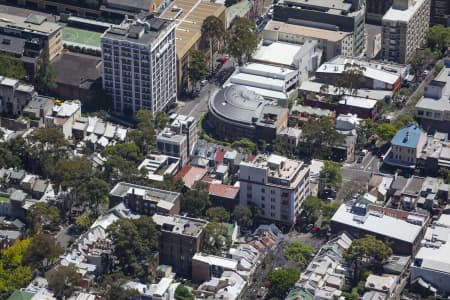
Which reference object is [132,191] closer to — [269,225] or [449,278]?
[269,225]

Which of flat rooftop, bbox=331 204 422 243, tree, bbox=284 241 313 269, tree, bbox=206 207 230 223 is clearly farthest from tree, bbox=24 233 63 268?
flat rooftop, bbox=331 204 422 243

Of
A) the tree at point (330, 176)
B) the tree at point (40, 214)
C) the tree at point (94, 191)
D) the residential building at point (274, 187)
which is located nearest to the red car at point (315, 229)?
the residential building at point (274, 187)

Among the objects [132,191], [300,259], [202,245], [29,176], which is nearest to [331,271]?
[300,259]

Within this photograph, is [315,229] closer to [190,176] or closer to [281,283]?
[281,283]

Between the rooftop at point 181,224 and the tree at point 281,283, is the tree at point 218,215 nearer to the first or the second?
the rooftop at point 181,224

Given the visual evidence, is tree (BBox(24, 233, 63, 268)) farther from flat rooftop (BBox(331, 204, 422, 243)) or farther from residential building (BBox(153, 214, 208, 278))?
flat rooftop (BBox(331, 204, 422, 243))

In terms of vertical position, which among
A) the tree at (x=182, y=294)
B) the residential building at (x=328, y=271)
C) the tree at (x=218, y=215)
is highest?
the tree at (x=218, y=215)
